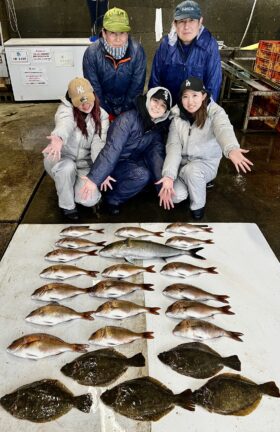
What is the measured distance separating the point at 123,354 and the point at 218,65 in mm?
3151

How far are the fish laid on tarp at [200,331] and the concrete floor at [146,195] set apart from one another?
3.91 feet

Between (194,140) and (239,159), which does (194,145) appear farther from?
(239,159)

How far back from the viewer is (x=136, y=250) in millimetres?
2492

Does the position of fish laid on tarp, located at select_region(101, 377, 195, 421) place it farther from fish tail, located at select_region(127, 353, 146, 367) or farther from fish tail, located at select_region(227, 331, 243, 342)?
A: fish tail, located at select_region(227, 331, 243, 342)

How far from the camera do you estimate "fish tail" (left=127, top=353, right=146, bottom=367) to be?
1.78m

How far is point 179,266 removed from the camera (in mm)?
2355

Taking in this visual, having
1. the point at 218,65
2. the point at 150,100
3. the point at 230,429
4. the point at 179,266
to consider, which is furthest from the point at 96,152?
the point at 230,429

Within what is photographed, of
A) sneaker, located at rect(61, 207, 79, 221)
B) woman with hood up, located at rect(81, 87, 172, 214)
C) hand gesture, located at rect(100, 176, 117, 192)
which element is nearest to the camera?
woman with hood up, located at rect(81, 87, 172, 214)

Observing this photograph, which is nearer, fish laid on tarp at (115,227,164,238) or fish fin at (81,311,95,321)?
fish fin at (81,311,95,321)

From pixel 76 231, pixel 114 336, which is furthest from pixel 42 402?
pixel 76 231

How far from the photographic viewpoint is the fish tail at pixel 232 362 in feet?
5.87

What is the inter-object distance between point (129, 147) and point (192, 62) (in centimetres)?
121

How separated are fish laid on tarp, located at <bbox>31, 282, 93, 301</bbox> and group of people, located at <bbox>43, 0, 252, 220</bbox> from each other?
3.39 ft

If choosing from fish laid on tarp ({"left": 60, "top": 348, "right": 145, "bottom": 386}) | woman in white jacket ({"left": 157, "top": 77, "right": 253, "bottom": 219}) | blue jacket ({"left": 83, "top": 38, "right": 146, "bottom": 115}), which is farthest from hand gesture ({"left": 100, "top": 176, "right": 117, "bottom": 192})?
fish laid on tarp ({"left": 60, "top": 348, "right": 145, "bottom": 386})
